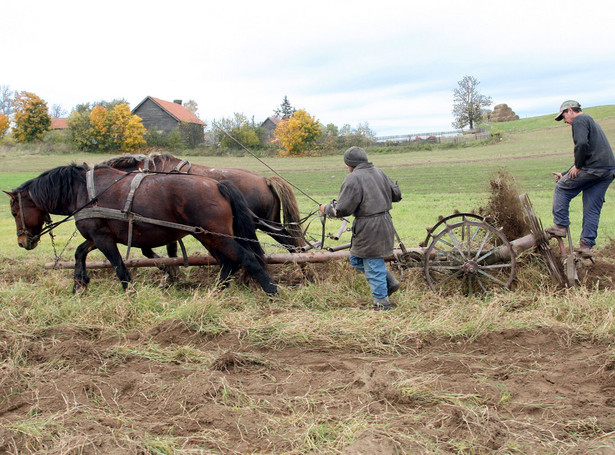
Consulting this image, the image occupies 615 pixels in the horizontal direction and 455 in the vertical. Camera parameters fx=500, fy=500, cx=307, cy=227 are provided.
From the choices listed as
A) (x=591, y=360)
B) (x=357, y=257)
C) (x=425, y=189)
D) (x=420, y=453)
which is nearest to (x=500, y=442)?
(x=420, y=453)

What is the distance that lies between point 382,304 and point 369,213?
980 millimetres

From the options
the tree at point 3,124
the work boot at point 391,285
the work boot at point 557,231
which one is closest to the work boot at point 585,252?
the work boot at point 557,231

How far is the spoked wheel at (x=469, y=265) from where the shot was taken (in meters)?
5.65

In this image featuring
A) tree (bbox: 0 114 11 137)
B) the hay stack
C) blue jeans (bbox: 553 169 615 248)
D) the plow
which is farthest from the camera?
the hay stack

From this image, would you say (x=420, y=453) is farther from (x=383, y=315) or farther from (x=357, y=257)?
(x=357, y=257)

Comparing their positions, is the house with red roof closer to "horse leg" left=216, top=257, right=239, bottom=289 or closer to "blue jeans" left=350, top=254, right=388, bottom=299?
"horse leg" left=216, top=257, right=239, bottom=289

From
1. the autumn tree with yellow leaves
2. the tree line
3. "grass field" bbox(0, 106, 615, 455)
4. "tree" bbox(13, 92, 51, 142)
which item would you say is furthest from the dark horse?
"tree" bbox(13, 92, 51, 142)

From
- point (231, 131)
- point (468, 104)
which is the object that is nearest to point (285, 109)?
point (468, 104)

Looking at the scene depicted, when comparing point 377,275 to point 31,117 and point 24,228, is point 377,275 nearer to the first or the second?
point 24,228

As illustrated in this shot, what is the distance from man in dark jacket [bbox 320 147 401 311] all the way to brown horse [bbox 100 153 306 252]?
213 cm

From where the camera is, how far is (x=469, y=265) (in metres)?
5.66

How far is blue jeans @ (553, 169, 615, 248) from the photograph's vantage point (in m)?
5.72

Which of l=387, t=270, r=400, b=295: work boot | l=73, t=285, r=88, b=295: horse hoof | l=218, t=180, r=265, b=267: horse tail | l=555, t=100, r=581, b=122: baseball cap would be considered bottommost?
l=387, t=270, r=400, b=295: work boot

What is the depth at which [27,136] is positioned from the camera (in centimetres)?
4928
